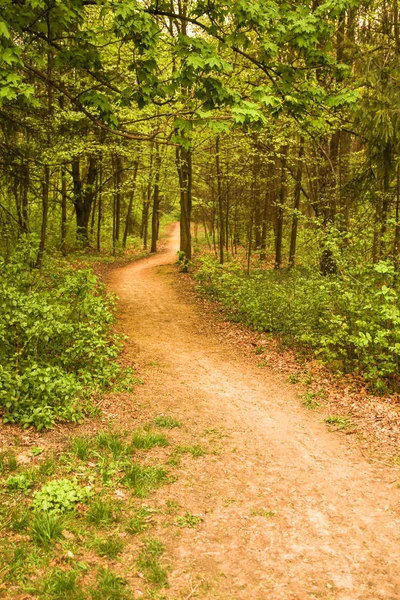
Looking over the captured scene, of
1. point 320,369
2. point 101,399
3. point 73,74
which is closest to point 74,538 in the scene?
point 101,399

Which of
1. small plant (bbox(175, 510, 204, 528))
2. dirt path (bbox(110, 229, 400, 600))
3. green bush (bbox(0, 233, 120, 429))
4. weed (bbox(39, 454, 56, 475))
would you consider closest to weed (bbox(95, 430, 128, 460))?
green bush (bbox(0, 233, 120, 429))

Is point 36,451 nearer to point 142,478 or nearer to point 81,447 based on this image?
point 81,447

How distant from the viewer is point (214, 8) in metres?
6.57

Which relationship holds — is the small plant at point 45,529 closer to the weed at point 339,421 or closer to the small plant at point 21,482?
the small plant at point 21,482

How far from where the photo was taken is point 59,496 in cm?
446

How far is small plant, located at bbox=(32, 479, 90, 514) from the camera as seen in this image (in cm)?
431

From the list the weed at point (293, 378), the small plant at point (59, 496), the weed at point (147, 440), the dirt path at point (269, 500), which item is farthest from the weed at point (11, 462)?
the weed at point (293, 378)

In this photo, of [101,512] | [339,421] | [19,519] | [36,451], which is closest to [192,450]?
[101,512]

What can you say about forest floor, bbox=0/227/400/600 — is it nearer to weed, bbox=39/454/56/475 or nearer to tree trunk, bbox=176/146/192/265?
weed, bbox=39/454/56/475

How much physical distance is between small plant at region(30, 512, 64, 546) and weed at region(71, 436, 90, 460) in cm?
119

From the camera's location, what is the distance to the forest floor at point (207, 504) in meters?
3.66

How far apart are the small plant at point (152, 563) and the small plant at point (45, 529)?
32.3 inches

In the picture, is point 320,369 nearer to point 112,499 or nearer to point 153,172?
point 112,499

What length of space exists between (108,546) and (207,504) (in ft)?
4.08
